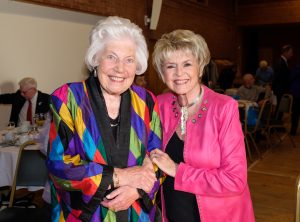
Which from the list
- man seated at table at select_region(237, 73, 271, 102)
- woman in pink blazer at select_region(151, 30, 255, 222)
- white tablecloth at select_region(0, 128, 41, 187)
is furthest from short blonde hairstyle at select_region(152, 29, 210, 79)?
man seated at table at select_region(237, 73, 271, 102)

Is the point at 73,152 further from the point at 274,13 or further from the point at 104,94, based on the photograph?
the point at 274,13

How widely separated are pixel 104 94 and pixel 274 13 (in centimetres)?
1210

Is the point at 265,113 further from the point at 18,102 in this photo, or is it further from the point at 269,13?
the point at 269,13

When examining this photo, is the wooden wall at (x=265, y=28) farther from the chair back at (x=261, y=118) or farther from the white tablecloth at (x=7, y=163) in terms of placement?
the white tablecloth at (x=7, y=163)

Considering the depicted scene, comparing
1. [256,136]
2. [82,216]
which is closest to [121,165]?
[82,216]

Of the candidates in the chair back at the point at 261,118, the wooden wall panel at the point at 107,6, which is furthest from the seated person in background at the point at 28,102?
the chair back at the point at 261,118

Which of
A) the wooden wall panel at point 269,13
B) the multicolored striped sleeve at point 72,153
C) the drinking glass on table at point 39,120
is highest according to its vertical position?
the wooden wall panel at point 269,13

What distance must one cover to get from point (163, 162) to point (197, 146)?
184mm

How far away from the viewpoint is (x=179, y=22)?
9.82 meters

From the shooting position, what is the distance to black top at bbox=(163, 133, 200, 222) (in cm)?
164

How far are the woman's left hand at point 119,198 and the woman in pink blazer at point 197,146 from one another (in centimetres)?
18

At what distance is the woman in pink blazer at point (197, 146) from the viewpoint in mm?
1526

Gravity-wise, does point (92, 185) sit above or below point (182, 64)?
below

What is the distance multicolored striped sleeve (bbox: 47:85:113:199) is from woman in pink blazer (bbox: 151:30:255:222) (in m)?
0.28
